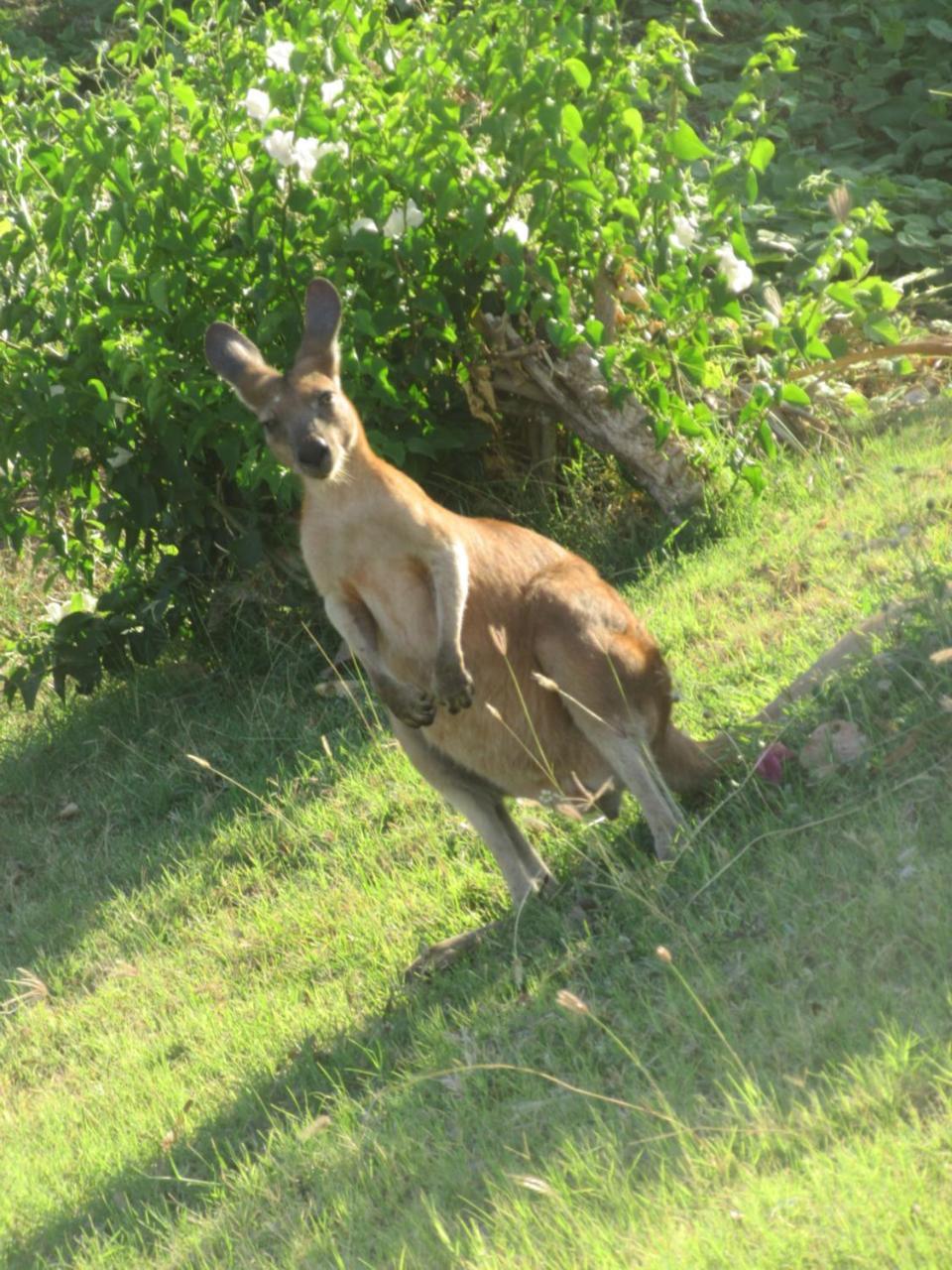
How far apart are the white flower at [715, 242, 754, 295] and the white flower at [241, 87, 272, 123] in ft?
5.75

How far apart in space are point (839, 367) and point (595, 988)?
14.3 ft

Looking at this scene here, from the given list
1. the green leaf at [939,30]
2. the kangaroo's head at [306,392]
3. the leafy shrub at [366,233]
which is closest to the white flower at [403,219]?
the leafy shrub at [366,233]

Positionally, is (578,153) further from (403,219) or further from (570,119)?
(403,219)

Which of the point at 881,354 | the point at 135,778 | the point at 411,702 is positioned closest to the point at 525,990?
the point at 411,702

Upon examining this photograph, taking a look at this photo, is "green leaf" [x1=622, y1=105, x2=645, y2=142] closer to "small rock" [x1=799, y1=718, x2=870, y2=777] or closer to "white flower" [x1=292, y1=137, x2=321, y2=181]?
"white flower" [x1=292, y1=137, x2=321, y2=181]

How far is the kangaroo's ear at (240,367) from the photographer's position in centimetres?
524

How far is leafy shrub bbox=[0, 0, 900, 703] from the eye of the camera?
A: 252 inches

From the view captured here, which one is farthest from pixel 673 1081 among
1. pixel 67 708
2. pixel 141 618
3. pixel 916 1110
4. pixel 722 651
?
pixel 67 708

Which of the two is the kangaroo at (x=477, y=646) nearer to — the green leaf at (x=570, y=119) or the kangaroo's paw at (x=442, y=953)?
the kangaroo's paw at (x=442, y=953)

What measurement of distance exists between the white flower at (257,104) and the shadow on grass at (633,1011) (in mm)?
2910

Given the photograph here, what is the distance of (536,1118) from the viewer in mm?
3857

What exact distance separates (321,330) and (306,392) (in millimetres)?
308

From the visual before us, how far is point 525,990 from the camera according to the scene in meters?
4.54

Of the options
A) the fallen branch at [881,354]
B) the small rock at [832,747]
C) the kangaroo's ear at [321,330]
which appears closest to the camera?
the small rock at [832,747]
